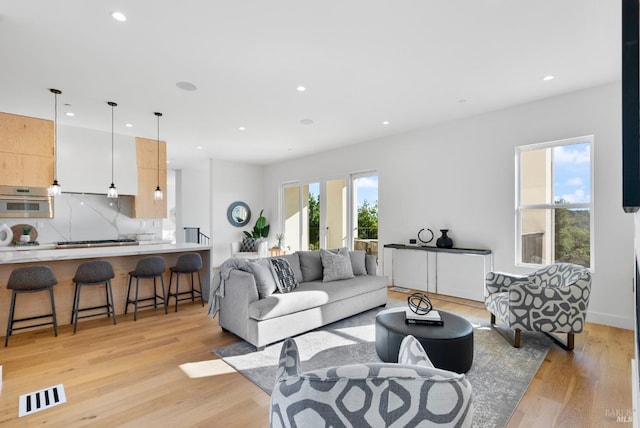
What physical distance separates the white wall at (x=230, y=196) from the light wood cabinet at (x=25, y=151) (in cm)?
348

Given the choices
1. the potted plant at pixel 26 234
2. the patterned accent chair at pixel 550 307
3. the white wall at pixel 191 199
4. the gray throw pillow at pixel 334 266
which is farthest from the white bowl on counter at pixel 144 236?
the patterned accent chair at pixel 550 307

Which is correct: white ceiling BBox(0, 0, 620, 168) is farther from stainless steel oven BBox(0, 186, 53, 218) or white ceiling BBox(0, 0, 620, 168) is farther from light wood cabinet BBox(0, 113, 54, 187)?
stainless steel oven BBox(0, 186, 53, 218)

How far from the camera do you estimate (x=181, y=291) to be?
4742mm

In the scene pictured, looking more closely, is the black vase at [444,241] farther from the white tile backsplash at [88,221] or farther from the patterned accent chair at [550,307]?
the white tile backsplash at [88,221]

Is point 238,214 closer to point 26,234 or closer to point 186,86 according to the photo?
point 26,234

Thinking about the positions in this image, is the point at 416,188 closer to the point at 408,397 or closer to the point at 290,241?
the point at 290,241

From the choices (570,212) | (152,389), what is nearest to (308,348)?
(152,389)

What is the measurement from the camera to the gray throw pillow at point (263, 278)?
3289mm

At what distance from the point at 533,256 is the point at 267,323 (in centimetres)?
375

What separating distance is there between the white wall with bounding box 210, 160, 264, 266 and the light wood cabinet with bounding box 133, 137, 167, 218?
6.54ft

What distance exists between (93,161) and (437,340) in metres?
5.88

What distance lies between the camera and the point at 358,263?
4578 millimetres

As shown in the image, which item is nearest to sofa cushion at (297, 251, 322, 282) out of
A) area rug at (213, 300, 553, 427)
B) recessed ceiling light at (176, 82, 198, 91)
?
area rug at (213, 300, 553, 427)

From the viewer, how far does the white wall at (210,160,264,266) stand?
803 centimetres
